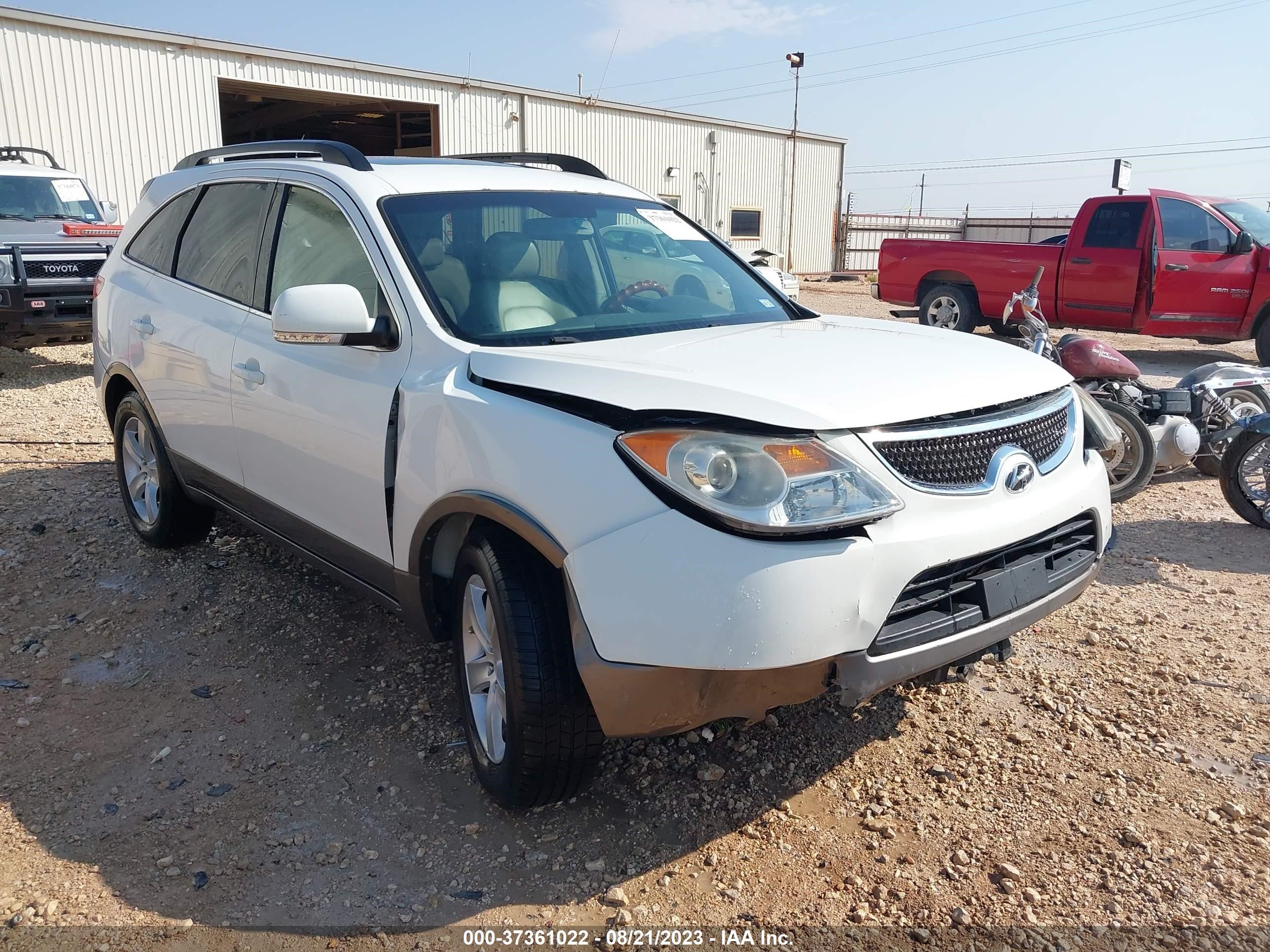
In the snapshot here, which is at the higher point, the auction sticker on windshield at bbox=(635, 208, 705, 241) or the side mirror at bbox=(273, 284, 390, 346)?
the auction sticker on windshield at bbox=(635, 208, 705, 241)

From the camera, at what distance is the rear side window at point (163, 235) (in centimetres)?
465

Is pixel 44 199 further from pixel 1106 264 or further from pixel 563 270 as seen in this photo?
pixel 1106 264

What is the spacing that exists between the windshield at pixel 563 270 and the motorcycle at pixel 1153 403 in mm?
2501

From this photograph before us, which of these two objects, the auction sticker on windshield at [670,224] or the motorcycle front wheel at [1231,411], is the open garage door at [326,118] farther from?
the motorcycle front wheel at [1231,411]

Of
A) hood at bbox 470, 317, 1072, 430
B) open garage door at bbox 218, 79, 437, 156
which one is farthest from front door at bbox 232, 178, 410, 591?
open garage door at bbox 218, 79, 437, 156

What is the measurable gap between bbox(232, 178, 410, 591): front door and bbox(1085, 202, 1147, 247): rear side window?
1079cm

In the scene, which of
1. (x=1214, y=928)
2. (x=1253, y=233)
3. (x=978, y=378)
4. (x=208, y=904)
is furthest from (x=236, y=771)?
(x=1253, y=233)

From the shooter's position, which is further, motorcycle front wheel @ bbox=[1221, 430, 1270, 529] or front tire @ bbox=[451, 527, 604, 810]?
motorcycle front wheel @ bbox=[1221, 430, 1270, 529]

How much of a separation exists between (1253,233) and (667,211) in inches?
402

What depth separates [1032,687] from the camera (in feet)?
11.7

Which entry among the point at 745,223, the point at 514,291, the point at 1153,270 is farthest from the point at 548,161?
the point at 745,223

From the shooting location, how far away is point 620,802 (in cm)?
294

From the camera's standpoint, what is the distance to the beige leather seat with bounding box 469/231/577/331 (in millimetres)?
3148

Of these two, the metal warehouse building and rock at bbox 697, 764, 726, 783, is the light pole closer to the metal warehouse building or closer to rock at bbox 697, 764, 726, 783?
the metal warehouse building
